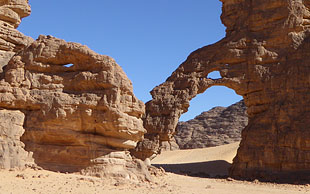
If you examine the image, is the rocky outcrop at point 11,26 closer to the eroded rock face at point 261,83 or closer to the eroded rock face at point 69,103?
the eroded rock face at point 69,103

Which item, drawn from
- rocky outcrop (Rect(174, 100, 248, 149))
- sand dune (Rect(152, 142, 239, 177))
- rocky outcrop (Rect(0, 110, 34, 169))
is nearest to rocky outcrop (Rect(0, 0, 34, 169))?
rocky outcrop (Rect(0, 110, 34, 169))

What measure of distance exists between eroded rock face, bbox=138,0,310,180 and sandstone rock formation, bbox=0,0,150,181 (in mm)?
9036

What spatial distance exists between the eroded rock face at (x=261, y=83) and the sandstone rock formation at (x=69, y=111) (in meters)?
9.04

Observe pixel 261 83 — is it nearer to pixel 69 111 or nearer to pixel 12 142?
pixel 69 111

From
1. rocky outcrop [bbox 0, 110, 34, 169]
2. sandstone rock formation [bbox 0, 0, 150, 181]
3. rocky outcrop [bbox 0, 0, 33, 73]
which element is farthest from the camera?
rocky outcrop [bbox 0, 0, 33, 73]

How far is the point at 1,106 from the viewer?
476 inches

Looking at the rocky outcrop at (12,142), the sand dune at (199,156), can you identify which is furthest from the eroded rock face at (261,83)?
the rocky outcrop at (12,142)

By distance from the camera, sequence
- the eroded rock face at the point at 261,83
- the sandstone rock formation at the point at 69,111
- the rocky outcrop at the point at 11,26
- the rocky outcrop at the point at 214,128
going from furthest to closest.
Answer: the rocky outcrop at the point at 214,128 < the eroded rock face at the point at 261,83 < the rocky outcrop at the point at 11,26 < the sandstone rock formation at the point at 69,111

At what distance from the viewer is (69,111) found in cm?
1208

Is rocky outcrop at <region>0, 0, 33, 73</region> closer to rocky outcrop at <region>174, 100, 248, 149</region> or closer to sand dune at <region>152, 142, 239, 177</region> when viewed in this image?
sand dune at <region>152, 142, 239, 177</region>

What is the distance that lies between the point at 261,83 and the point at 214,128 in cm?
3054

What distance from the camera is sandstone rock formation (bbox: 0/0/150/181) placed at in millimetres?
11922

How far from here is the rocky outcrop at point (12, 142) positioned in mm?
10969

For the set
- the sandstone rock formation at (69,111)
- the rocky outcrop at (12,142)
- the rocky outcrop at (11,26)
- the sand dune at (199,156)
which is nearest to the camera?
the rocky outcrop at (12,142)
